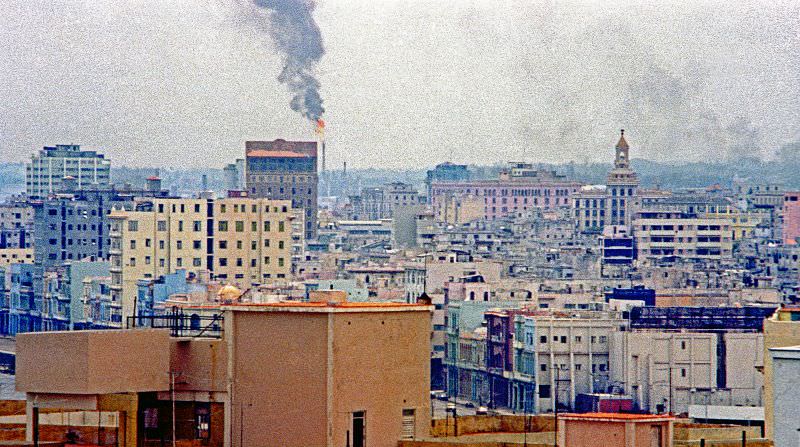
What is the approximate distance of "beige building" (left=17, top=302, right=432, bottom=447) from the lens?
42.0 feet

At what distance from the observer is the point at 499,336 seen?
53.8 meters

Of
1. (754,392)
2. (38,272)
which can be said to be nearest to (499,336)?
(754,392)

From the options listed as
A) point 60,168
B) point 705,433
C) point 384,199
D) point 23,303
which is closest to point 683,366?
point 705,433

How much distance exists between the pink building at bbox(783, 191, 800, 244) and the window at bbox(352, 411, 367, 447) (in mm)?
85440

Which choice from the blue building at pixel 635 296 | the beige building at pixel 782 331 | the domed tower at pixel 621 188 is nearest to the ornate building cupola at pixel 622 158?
the domed tower at pixel 621 188

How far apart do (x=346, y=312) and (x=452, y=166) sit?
386 ft

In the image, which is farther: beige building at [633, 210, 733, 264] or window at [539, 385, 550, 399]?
beige building at [633, 210, 733, 264]

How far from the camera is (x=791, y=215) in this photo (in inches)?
3935

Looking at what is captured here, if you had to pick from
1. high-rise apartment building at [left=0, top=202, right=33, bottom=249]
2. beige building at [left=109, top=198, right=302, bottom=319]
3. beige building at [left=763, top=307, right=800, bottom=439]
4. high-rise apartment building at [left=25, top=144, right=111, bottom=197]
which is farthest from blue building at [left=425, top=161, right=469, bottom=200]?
beige building at [left=763, top=307, right=800, bottom=439]

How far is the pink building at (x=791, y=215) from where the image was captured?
98.3 metres

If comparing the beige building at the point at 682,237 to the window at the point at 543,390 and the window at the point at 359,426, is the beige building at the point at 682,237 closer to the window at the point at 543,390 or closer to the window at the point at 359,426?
the window at the point at 543,390

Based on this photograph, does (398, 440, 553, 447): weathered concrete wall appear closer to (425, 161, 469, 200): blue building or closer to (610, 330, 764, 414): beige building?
(610, 330, 764, 414): beige building

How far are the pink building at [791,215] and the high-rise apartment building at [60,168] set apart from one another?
3108 centimetres

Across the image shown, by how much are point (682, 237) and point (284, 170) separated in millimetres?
19857
